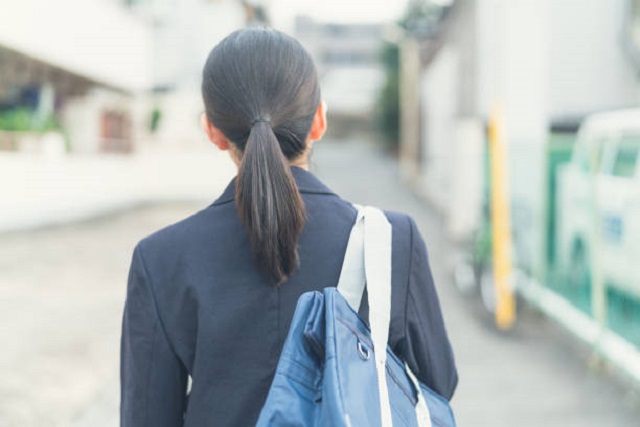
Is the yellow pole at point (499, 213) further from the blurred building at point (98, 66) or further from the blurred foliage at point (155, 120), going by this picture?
the blurred foliage at point (155, 120)

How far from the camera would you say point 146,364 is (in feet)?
4.71

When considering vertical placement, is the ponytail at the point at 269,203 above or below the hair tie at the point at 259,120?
below

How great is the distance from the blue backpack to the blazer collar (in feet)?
0.33

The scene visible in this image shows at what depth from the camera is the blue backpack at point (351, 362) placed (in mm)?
1194

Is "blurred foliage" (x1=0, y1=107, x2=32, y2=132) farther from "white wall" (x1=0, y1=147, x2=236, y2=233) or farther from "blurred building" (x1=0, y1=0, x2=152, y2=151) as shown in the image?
"white wall" (x1=0, y1=147, x2=236, y2=233)

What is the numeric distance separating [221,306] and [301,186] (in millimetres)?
281

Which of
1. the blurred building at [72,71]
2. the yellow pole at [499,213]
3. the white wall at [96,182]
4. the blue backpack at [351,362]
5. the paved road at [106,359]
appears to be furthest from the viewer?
the blurred building at [72,71]

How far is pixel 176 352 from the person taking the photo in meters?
1.44

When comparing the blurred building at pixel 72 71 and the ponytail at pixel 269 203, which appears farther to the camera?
the blurred building at pixel 72 71

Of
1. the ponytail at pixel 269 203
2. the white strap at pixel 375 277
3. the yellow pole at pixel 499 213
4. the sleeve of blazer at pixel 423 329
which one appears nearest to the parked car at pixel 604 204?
the yellow pole at pixel 499 213

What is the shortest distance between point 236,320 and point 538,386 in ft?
13.5

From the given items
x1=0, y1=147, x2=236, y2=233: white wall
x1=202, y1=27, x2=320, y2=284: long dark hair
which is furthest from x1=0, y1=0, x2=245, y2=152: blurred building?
x1=202, y1=27, x2=320, y2=284: long dark hair

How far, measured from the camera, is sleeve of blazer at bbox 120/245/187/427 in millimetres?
1422

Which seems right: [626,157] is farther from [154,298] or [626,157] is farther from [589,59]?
[589,59]
